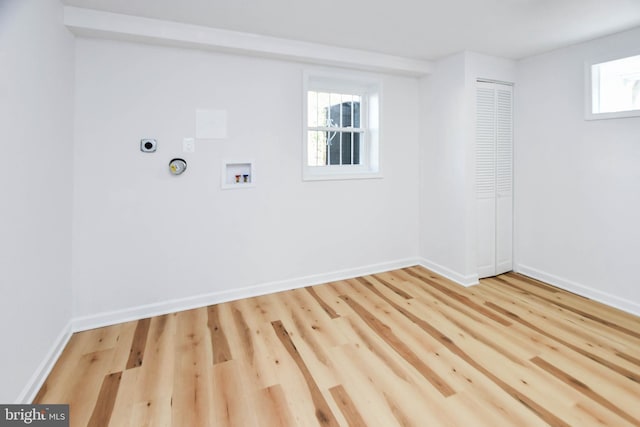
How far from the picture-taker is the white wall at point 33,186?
1657 millimetres

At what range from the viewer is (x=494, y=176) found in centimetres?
381

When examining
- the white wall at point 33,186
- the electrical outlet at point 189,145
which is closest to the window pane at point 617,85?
the electrical outlet at point 189,145

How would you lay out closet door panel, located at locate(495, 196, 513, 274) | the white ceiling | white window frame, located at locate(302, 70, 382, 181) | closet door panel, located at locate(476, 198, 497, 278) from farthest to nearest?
closet door panel, located at locate(495, 196, 513, 274) → closet door panel, located at locate(476, 198, 497, 278) → white window frame, located at locate(302, 70, 382, 181) → the white ceiling

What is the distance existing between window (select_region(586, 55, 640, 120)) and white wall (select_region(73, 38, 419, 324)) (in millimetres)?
1928

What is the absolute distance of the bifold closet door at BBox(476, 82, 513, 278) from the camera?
369 cm

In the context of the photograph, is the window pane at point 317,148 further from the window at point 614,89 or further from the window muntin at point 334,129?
the window at point 614,89

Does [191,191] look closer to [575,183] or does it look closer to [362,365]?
[362,365]

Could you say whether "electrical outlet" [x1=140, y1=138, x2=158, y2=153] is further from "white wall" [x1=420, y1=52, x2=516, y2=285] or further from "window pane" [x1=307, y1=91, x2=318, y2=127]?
"white wall" [x1=420, y1=52, x2=516, y2=285]

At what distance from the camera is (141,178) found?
114 inches

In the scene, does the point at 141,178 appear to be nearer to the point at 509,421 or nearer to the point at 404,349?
the point at 404,349

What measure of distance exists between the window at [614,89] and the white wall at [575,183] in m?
0.08

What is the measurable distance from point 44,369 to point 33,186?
1155 mm

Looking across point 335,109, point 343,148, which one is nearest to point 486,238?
point 343,148

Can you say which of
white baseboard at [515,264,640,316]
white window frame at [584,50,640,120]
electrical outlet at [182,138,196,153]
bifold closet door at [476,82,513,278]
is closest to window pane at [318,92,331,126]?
electrical outlet at [182,138,196,153]
